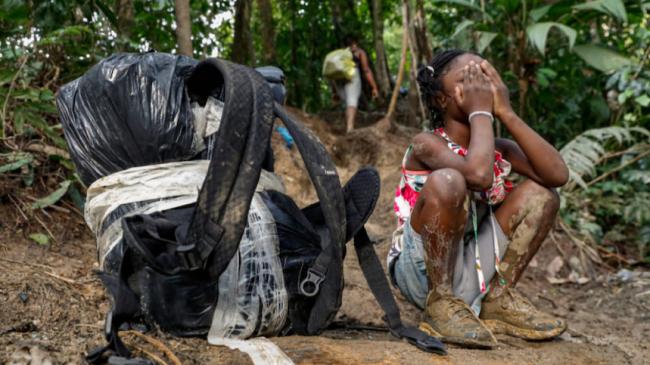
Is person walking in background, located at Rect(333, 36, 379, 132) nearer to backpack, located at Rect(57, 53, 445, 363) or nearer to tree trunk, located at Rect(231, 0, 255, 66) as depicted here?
tree trunk, located at Rect(231, 0, 255, 66)

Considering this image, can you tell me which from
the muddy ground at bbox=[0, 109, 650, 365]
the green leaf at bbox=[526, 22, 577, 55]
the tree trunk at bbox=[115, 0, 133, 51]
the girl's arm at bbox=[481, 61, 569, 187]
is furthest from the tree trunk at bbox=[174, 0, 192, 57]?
the green leaf at bbox=[526, 22, 577, 55]

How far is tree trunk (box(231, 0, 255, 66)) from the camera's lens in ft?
22.7

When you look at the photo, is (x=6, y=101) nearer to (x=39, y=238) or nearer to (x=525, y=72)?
(x=39, y=238)

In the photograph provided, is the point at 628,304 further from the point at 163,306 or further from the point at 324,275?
the point at 163,306

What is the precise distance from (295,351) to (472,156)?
0.94m

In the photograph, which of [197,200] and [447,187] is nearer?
[197,200]


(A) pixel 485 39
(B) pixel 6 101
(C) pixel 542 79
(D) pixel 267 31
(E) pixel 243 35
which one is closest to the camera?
(B) pixel 6 101

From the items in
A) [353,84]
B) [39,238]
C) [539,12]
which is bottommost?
[39,238]

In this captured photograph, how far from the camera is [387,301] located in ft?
6.51

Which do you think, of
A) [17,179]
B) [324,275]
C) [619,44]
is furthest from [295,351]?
[619,44]

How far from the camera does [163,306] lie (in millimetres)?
1737

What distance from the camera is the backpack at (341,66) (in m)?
7.39

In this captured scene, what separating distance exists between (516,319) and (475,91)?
0.88m

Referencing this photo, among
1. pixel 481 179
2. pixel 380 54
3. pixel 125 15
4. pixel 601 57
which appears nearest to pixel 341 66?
pixel 380 54
